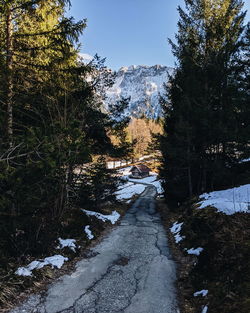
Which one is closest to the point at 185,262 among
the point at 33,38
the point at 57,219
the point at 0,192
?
the point at 57,219

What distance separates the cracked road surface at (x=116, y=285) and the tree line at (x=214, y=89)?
7.99 metres

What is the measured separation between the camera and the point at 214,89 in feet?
48.3

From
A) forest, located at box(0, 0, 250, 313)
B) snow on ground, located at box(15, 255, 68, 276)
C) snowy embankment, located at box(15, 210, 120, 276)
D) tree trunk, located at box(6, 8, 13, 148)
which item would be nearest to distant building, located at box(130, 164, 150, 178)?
forest, located at box(0, 0, 250, 313)

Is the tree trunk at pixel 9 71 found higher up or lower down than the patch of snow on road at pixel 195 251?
higher up

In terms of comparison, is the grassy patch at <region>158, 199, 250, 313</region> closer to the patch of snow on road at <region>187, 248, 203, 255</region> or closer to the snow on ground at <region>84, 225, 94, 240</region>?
the patch of snow on road at <region>187, 248, 203, 255</region>

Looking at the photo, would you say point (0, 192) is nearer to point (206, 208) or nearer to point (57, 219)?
point (57, 219)

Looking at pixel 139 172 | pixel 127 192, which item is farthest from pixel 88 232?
pixel 139 172

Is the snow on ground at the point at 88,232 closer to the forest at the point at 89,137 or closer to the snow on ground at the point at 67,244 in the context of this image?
the forest at the point at 89,137

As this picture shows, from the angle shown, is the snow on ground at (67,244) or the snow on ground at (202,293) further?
the snow on ground at (67,244)

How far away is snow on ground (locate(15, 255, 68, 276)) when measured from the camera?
5.94m

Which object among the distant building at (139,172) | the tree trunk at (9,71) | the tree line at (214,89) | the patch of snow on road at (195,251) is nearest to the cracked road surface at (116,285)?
the patch of snow on road at (195,251)

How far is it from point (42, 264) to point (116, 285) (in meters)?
2.43

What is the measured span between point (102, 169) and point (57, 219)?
7541mm

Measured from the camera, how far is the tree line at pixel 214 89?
1393 centimetres
